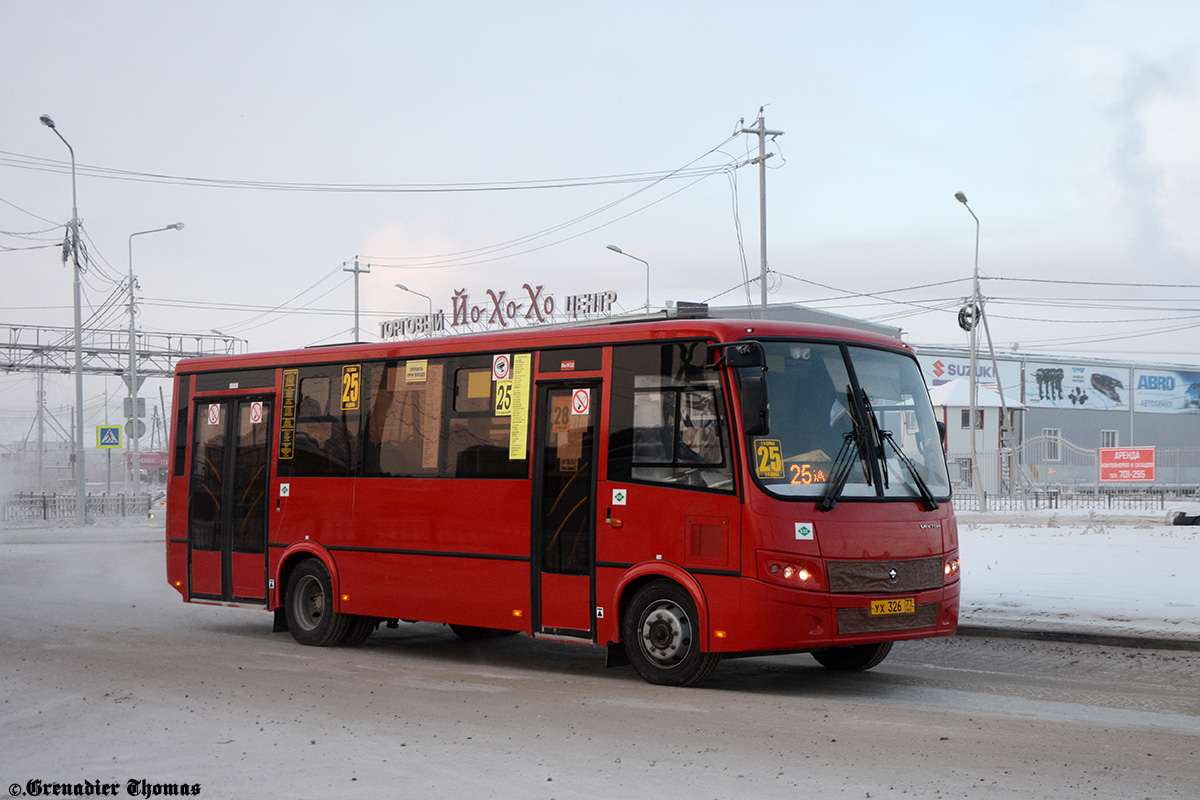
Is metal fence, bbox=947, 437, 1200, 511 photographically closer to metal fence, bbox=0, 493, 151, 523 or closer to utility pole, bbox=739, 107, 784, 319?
utility pole, bbox=739, 107, 784, 319

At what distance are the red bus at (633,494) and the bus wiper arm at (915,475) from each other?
0.02 m

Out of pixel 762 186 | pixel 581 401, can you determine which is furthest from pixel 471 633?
pixel 762 186

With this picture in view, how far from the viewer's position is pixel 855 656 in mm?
10883

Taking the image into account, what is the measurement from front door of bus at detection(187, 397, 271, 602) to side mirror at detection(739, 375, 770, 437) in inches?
258

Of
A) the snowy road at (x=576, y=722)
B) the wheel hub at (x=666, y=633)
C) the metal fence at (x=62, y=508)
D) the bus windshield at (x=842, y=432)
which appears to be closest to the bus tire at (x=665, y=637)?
the wheel hub at (x=666, y=633)

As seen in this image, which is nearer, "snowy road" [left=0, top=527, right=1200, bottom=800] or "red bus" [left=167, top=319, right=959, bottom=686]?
"snowy road" [left=0, top=527, right=1200, bottom=800]

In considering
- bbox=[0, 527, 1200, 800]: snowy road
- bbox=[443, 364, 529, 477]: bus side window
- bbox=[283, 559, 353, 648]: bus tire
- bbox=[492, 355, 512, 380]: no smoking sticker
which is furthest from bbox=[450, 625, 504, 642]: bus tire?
bbox=[492, 355, 512, 380]: no smoking sticker

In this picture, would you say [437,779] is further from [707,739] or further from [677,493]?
[677,493]

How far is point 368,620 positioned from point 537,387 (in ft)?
12.1

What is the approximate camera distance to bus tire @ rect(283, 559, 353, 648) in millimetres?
12984

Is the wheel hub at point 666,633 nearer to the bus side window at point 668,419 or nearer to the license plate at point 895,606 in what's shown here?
the bus side window at point 668,419

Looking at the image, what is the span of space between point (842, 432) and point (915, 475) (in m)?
0.82

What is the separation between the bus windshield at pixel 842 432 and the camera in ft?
31.5

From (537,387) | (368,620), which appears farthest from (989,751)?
(368,620)
